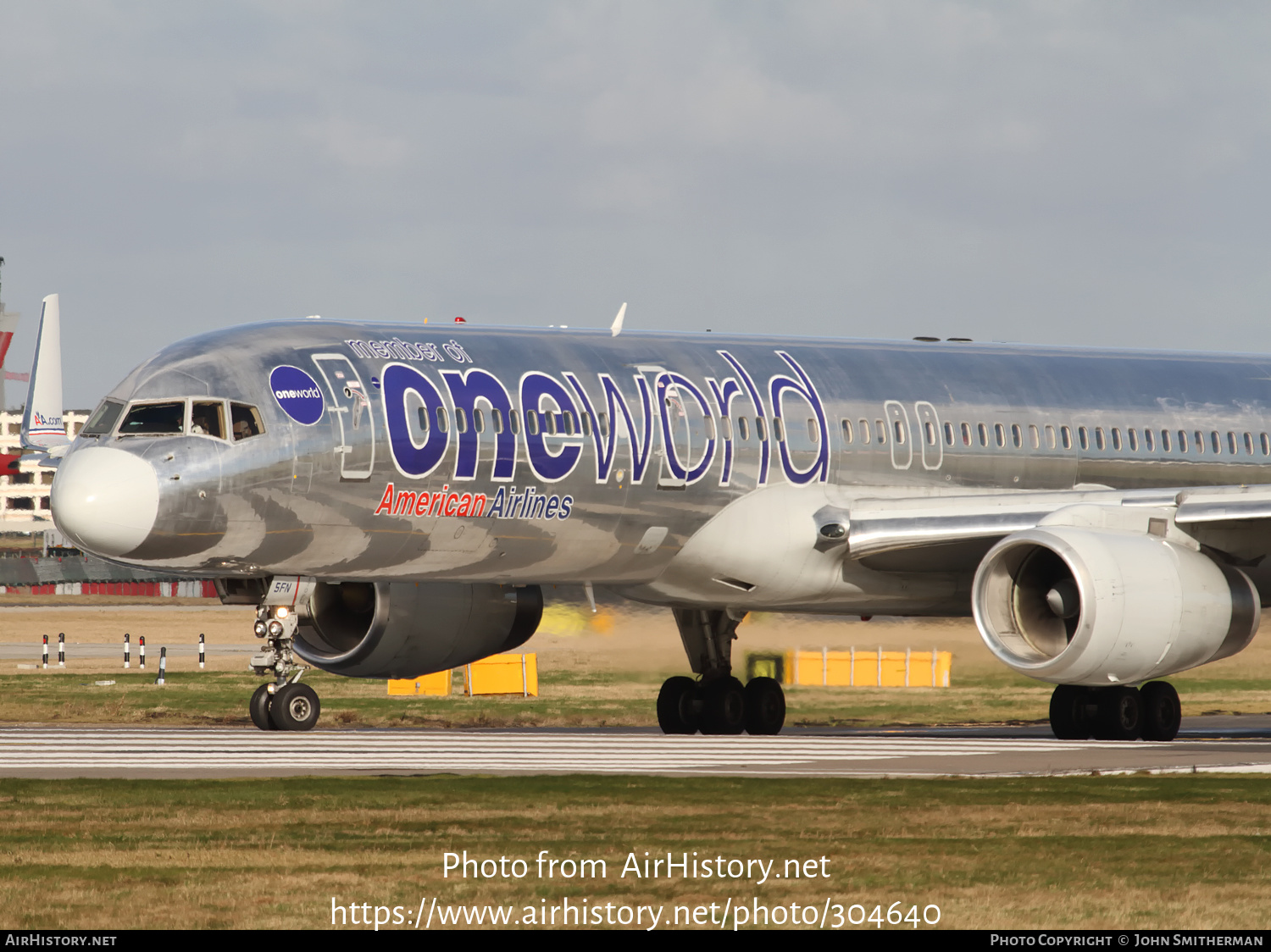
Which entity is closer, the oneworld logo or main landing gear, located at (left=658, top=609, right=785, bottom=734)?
the oneworld logo

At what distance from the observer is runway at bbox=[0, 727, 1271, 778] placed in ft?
64.1

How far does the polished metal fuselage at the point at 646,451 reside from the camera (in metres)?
22.7

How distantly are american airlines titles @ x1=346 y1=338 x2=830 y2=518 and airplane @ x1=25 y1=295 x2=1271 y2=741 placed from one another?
3 centimetres

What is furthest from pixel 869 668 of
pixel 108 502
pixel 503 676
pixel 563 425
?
pixel 108 502

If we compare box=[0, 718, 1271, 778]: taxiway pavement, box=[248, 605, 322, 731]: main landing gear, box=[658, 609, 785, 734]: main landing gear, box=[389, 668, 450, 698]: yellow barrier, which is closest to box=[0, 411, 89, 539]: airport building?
box=[389, 668, 450, 698]: yellow barrier

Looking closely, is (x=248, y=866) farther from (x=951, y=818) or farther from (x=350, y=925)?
(x=951, y=818)

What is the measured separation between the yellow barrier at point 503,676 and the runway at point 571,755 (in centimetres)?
1179

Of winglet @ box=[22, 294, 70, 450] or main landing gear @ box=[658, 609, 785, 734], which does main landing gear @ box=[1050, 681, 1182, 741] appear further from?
winglet @ box=[22, 294, 70, 450]

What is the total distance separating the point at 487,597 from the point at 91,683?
1543 centimetres

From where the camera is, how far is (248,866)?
12797 mm

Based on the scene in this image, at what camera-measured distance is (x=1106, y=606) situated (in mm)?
22547

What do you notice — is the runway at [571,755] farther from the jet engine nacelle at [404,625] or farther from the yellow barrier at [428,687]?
the yellow barrier at [428,687]

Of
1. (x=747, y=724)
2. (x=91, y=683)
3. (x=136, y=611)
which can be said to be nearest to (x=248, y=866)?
(x=747, y=724)

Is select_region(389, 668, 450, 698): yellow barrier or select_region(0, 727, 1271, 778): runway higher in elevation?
select_region(389, 668, 450, 698): yellow barrier
